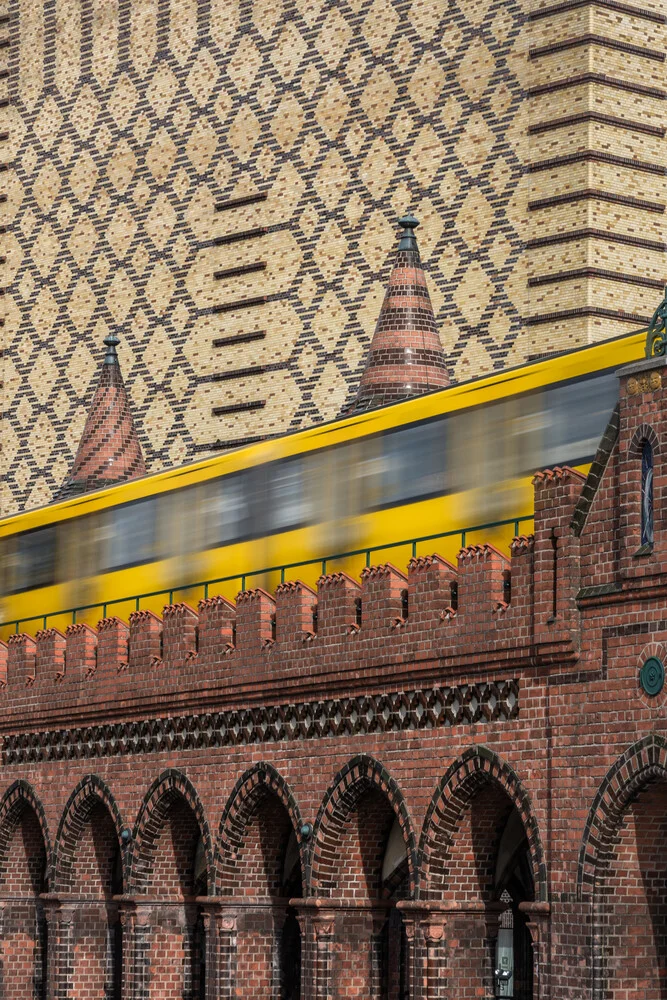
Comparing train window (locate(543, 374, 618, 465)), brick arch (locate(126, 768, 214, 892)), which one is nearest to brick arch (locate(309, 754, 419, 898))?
brick arch (locate(126, 768, 214, 892))

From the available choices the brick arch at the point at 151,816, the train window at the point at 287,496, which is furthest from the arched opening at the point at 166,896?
the train window at the point at 287,496

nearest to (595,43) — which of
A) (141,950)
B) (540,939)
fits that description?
(141,950)

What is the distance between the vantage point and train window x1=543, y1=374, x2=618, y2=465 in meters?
21.0

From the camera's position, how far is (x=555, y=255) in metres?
30.1

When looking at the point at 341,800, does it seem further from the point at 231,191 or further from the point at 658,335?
the point at 231,191

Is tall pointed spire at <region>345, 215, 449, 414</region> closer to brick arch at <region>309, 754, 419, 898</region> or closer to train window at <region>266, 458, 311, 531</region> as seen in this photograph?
train window at <region>266, 458, 311, 531</region>

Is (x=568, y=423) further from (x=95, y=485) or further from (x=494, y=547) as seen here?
(x=95, y=485)

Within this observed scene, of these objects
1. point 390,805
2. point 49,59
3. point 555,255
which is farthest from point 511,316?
point 49,59

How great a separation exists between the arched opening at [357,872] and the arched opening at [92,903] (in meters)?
6.04

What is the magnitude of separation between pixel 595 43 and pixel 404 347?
5.58m

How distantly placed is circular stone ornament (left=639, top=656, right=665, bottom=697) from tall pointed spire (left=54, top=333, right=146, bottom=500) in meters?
16.0

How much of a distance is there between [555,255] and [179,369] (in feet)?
27.6

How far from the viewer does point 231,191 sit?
36.0 meters

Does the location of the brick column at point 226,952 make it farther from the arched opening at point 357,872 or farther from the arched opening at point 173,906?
the arched opening at point 357,872
